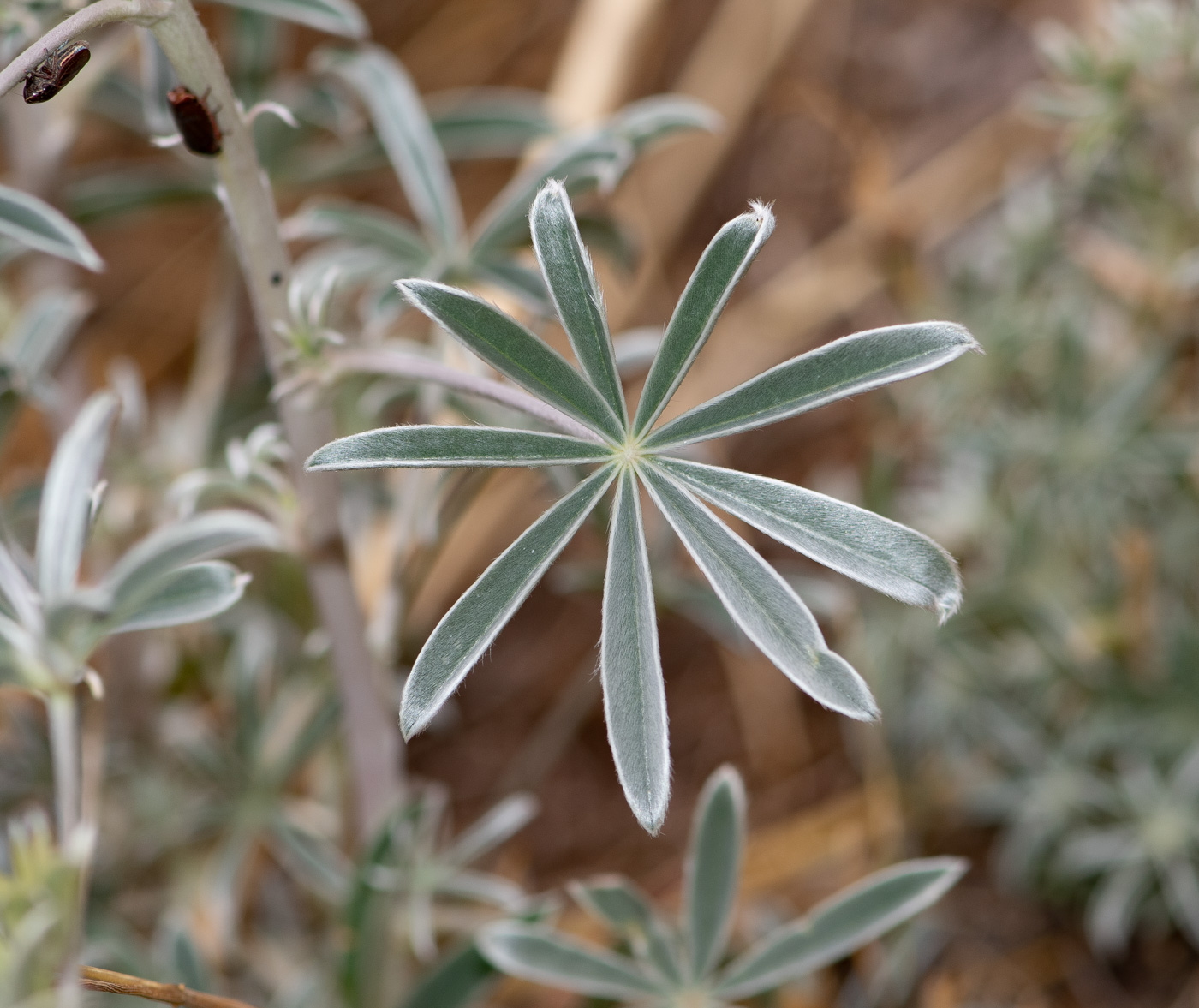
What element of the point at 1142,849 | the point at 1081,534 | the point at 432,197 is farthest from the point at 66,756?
the point at 1081,534

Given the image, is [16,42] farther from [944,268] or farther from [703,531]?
[944,268]

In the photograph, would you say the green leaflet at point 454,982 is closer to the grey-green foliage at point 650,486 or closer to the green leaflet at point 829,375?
the grey-green foliage at point 650,486

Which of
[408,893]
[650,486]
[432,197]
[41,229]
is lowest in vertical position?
[408,893]

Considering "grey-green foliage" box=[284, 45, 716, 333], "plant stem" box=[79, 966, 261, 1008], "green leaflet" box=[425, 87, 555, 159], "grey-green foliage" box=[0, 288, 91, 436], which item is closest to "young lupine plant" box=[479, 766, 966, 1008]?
"plant stem" box=[79, 966, 261, 1008]

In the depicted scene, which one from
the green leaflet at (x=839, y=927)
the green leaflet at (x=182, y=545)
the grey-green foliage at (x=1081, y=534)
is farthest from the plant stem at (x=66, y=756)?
the grey-green foliage at (x=1081, y=534)

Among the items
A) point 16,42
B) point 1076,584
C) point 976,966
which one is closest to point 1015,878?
point 976,966

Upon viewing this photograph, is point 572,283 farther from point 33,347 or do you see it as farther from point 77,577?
point 33,347
